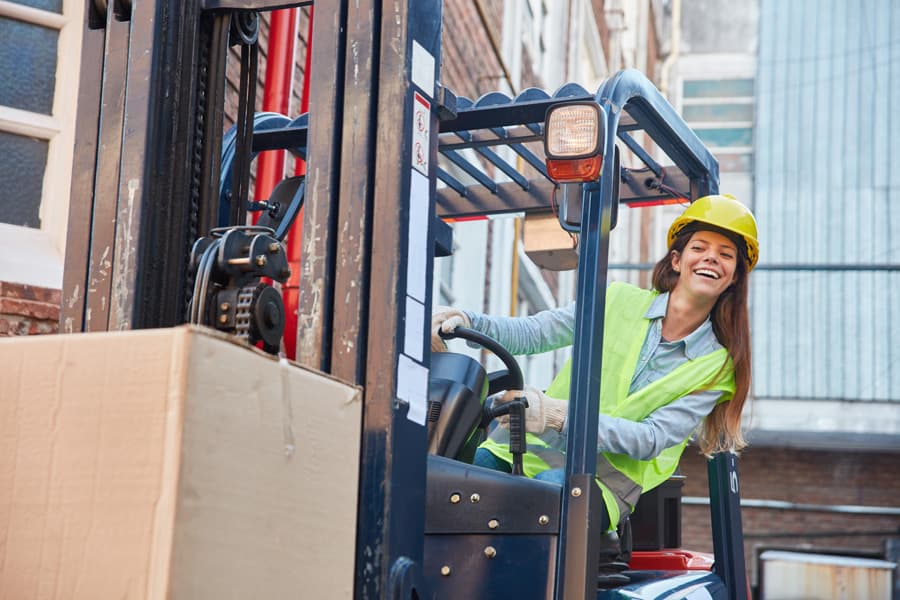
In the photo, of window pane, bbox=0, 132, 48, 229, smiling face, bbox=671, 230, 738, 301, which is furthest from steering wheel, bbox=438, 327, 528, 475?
window pane, bbox=0, 132, 48, 229

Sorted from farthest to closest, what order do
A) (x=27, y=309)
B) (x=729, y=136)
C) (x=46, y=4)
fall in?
1. (x=729, y=136)
2. (x=46, y=4)
3. (x=27, y=309)

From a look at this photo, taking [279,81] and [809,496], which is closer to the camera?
[279,81]

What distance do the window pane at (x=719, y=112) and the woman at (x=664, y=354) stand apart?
65.2 feet

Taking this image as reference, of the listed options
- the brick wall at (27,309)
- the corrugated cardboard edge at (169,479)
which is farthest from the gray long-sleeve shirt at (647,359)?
the brick wall at (27,309)

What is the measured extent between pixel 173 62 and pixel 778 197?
63.8 ft

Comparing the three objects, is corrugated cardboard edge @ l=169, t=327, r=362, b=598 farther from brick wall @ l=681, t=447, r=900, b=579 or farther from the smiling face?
brick wall @ l=681, t=447, r=900, b=579

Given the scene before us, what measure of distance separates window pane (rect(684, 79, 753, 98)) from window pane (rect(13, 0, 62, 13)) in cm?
1969

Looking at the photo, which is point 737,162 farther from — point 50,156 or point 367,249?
point 367,249

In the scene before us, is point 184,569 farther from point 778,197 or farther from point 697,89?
point 697,89

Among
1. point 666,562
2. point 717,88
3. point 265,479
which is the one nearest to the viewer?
point 265,479

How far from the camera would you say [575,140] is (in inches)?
115

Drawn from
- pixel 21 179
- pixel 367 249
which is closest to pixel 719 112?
pixel 21 179

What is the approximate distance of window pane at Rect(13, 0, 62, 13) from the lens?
4711mm

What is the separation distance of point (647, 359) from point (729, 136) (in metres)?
20.1
